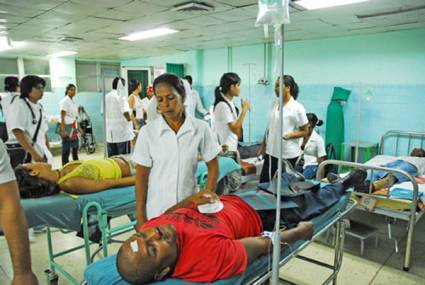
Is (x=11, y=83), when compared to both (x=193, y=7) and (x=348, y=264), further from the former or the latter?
(x=348, y=264)

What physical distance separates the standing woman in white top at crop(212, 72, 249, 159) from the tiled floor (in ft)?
3.96

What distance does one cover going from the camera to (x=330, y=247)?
282 centimetres

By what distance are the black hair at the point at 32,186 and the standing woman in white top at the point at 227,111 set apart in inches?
56.2

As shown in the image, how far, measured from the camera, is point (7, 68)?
766 cm

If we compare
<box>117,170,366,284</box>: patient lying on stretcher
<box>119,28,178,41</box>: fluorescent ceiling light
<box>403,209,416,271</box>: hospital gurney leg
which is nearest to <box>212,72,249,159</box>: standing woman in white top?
<box>117,170,366,284</box>: patient lying on stretcher

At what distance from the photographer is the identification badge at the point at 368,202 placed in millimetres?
2605

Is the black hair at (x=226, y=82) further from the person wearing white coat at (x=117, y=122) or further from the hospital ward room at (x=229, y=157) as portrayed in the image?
the person wearing white coat at (x=117, y=122)

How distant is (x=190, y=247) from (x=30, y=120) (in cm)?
222

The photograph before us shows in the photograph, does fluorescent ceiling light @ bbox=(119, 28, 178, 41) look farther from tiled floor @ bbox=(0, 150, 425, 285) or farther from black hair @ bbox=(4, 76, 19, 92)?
tiled floor @ bbox=(0, 150, 425, 285)

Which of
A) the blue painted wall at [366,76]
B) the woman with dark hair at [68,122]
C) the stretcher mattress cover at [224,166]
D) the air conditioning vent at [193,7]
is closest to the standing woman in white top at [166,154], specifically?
the stretcher mattress cover at [224,166]

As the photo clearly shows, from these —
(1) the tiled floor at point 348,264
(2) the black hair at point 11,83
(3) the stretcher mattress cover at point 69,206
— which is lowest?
(1) the tiled floor at point 348,264

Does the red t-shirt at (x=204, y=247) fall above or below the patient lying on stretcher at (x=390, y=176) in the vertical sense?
above

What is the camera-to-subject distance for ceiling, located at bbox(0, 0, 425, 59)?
320cm

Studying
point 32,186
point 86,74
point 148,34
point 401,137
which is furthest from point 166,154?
point 86,74
